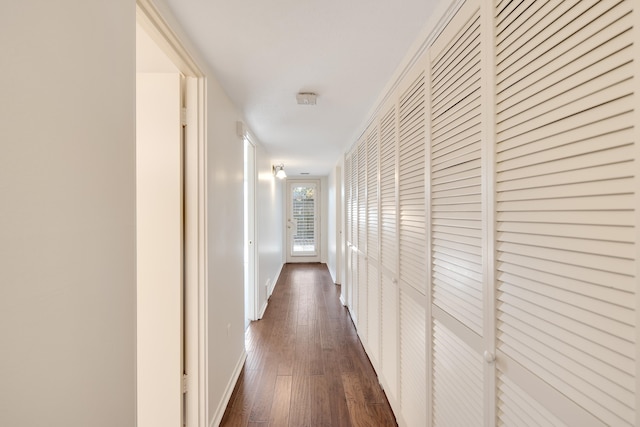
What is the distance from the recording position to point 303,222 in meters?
7.83

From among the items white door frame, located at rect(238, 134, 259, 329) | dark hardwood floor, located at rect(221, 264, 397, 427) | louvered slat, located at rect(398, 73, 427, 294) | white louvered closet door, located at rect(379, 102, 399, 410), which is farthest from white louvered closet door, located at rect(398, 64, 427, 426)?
white door frame, located at rect(238, 134, 259, 329)

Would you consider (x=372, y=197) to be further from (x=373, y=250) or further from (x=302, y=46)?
(x=302, y=46)

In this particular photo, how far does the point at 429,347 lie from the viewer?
1371 millimetres

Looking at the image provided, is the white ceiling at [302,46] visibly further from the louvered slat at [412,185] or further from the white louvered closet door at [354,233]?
the white louvered closet door at [354,233]

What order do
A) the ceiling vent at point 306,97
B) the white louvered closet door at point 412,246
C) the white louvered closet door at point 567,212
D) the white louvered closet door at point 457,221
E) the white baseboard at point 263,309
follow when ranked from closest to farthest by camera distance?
the white louvered closet door at point 567,212 → the white louvered closet door at point 457,221 → the white louvered closet door at point 412,246 → the ceiling vent at point 306,97 → the white baseboard at point 263,309

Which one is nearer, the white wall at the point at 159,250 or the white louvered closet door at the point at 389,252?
the white wall at the point at 159,250

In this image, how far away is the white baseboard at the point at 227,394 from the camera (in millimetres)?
1854

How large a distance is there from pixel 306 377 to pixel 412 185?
6.21 feet

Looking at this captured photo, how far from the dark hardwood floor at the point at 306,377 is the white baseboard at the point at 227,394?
0.04 metres

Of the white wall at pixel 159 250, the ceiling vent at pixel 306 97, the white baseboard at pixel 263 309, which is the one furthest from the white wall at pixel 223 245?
the white baseboard at pixel 263 309

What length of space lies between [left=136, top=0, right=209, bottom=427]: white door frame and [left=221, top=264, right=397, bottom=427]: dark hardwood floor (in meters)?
0.47

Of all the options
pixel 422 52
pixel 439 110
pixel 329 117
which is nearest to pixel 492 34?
pixel 439 110
